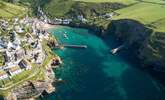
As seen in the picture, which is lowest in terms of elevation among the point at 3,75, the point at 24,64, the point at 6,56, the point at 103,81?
the point at 103,81

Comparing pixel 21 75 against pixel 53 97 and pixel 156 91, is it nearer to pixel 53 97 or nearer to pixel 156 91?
pixel 53 97

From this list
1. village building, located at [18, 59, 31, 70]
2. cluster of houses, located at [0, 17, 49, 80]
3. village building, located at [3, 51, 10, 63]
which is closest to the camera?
cluster of houses, located at [0, 17, 49, 80]

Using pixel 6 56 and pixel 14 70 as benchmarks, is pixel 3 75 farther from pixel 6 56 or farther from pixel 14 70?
pixel 6 56

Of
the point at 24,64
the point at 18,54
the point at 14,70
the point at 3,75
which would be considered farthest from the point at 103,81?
the point at 3,75

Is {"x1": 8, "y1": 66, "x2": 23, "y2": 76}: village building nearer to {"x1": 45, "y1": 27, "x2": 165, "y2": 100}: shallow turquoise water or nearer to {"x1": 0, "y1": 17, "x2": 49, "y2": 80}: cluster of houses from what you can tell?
{"x1": 0, "y1": 17, "x2": 49, "y2": 80}: cluster of houses

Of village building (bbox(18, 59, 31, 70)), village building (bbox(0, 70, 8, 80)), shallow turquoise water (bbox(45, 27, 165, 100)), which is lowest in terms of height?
shallow turquoise water (bbox(45, 27, 165, 100))

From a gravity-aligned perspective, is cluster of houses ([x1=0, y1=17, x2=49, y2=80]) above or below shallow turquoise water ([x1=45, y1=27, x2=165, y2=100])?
above

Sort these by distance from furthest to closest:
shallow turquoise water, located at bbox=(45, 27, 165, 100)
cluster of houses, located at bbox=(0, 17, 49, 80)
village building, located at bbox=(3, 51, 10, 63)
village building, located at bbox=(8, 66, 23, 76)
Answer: village building, located at bbox=(3, 51, 10, 63)
cluster of houses, located at bbox=(0, 17, 49, 80)
village building, located at bbox=(8, 66, 23, 76)
shallow turquoise water, located at bbox=(45, 27, 165, 100)

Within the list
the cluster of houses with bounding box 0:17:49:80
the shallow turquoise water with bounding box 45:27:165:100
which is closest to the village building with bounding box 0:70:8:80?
the cluster of houses with bounding box 0:17:49:80

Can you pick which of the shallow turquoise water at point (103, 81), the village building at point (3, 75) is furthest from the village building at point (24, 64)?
the shallow turquoise water at point (103, 81)

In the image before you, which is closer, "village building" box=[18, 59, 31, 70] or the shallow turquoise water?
the shallow turquoise water
